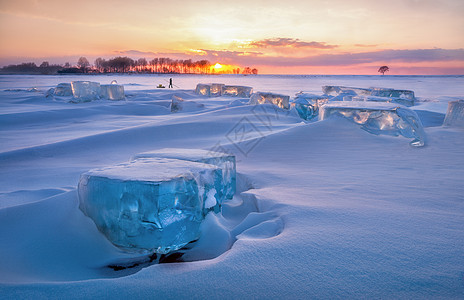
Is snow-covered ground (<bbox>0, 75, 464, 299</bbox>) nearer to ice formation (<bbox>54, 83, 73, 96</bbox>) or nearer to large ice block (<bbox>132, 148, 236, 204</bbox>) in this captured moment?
large ice block (<bbox>132, 148, 236, 204</bbox>)

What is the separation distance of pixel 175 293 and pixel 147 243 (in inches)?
15.6

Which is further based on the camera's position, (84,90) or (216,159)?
(84,90)

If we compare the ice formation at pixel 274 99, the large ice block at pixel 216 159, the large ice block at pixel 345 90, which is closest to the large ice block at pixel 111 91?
the ice formation at pixel 274 99

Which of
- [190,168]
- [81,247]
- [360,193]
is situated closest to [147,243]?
[81,247]

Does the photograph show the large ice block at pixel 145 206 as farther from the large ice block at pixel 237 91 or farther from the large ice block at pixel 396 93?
the large ice block at pixel 237 91

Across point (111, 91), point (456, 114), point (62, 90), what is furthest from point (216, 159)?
point (62, 90)

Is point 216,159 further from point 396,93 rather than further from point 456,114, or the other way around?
point 396,93

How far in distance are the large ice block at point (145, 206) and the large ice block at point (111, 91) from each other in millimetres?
8563

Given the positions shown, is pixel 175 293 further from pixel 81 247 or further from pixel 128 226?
pixel 81 247

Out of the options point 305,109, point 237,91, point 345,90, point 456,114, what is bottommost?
point 305,109

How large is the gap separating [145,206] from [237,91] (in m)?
11.3

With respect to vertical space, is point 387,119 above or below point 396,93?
below

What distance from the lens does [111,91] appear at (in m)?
9.02

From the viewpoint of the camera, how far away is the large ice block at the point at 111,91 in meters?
9.00
